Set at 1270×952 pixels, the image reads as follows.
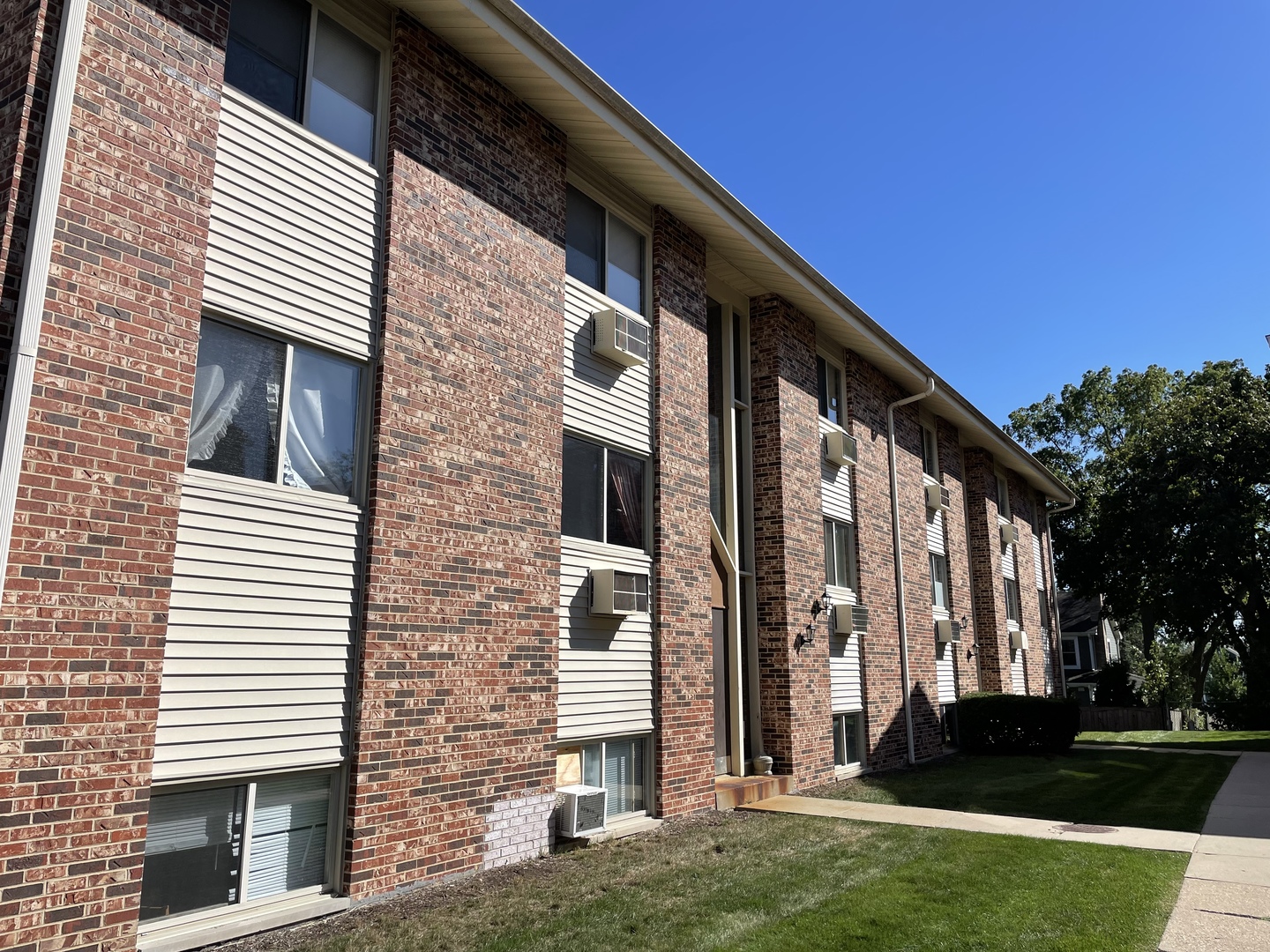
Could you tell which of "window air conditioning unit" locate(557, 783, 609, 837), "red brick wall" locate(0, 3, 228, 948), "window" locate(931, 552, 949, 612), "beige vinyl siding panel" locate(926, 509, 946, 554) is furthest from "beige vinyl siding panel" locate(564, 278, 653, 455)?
"window" locate(931, 552, 949, 612)

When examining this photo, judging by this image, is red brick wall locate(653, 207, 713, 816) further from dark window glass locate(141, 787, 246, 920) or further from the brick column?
the brick column

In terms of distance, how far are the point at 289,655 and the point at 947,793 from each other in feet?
31.4

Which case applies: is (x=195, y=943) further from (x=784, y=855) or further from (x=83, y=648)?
(x=784, y=855)

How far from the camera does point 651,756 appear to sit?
33.2 ft

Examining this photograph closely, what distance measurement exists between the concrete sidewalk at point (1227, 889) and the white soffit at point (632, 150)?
28.1 feet

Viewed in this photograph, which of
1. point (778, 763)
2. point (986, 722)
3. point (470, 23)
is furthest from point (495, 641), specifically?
point (986, 722)

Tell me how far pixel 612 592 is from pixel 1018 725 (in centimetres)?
1261

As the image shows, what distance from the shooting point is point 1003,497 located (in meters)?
25.3

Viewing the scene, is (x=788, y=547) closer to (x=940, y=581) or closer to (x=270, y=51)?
(x=940, y=581)

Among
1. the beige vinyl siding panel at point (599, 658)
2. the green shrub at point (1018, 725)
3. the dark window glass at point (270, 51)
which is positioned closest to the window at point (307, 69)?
the dark window glass at point (270, 51)

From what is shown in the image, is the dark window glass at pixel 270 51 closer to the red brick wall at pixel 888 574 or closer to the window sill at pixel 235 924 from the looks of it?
the window sill at pixel 235 924

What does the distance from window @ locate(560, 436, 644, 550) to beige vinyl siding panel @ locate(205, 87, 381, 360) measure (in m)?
2.90

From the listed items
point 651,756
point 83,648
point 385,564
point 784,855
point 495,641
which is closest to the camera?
point 83,648

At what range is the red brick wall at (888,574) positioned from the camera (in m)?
15.5
